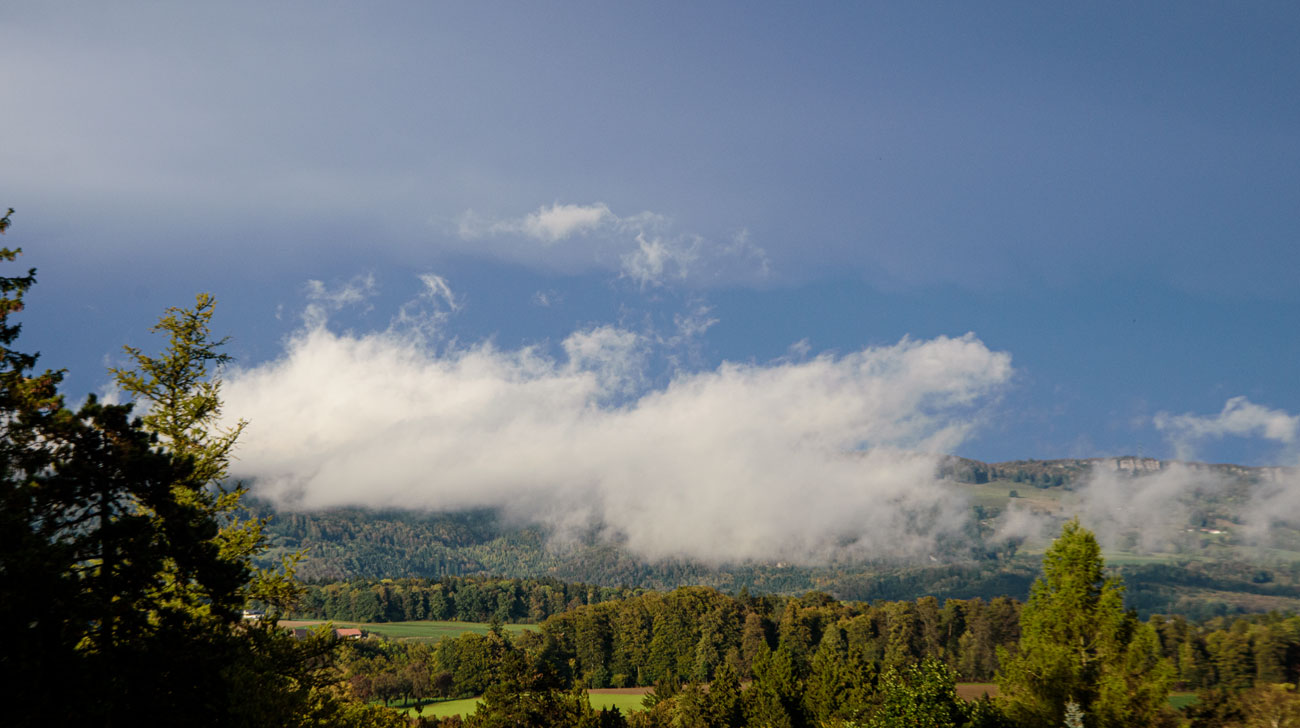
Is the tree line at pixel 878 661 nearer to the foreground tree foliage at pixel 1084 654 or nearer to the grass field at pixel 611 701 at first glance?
the foreground tree foliage at pixel 1084 654

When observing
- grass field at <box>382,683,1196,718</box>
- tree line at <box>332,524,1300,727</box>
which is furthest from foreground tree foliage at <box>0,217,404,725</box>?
grass field at <box>382,683,1196,718</box>

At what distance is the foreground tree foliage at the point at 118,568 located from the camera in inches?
632

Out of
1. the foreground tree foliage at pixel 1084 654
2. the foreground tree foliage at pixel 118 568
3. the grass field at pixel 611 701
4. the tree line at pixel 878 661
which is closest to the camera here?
the foreground tree foliage at pixel 118 568

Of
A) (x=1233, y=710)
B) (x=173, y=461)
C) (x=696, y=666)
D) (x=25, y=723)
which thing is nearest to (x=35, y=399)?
(x=173, y=461)

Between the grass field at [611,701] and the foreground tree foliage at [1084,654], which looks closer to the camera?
the foreground tree foliage at [1084,654]

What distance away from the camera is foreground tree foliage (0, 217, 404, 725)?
632 inches

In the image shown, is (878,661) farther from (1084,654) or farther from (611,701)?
(1084,654)

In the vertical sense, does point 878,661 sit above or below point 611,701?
above

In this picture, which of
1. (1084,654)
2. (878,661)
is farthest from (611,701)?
(1084,654)

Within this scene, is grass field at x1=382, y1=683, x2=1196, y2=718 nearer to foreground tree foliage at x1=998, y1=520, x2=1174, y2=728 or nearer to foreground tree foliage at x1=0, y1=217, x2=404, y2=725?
foreground tree foliage at x1=998, y1=520, x2=1174, y2=728

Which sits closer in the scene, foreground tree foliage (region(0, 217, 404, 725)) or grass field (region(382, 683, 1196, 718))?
foreground tree foliage (region(0, 217, 404, 725))

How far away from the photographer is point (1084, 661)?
27.9 m

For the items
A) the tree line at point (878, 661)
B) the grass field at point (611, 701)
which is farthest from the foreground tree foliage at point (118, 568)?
the grass field at point (611, 701)

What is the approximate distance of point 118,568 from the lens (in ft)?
62.8
